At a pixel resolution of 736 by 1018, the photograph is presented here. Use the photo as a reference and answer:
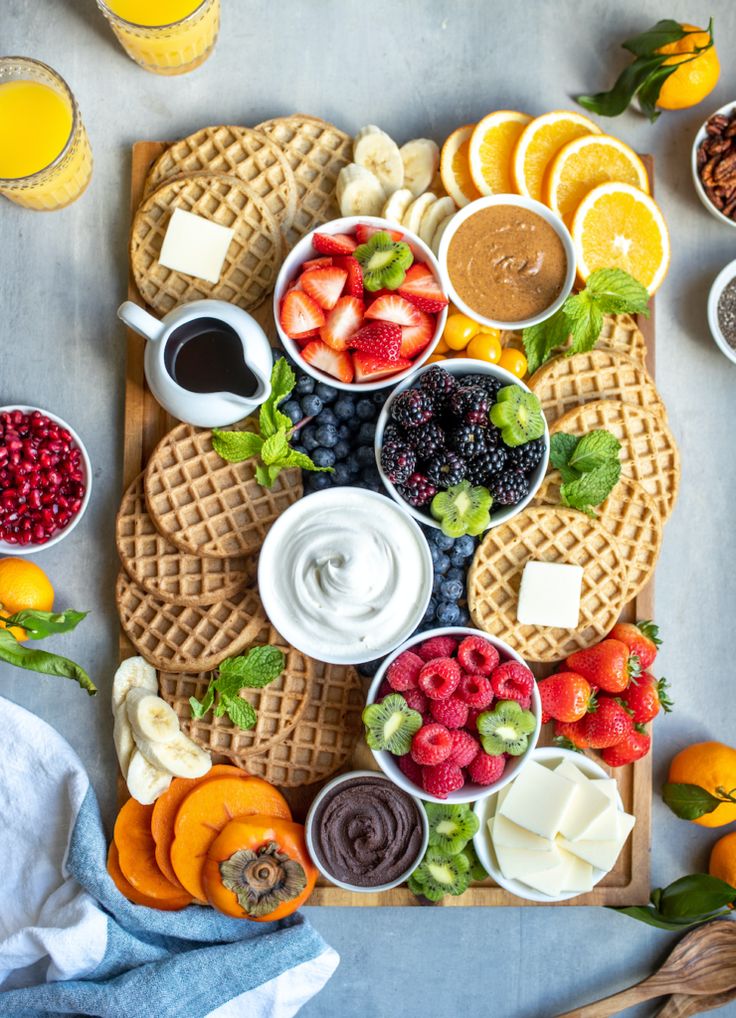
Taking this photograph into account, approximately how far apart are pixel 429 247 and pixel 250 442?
80cm

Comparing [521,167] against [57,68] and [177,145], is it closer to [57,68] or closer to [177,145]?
[177,145]

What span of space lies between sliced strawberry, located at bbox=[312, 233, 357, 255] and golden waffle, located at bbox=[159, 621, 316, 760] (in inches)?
43.1

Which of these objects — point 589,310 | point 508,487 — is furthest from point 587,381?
point 508,487

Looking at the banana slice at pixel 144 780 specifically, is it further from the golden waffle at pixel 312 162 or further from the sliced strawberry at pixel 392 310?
the golden waffle at pixel 312 162

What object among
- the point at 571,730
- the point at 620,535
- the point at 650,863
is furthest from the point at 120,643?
the point at 650,863

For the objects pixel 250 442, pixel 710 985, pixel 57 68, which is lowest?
pixel 710 985

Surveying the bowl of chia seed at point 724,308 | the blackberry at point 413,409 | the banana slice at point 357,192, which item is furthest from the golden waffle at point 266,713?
the bowl of chia seed at point 724,308

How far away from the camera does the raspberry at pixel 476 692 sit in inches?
96.7

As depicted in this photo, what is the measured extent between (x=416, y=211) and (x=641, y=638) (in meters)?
1.45

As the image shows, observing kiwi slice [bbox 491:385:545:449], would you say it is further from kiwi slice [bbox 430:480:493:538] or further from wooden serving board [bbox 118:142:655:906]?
wooden serving board [bbox 118:142:655:906]

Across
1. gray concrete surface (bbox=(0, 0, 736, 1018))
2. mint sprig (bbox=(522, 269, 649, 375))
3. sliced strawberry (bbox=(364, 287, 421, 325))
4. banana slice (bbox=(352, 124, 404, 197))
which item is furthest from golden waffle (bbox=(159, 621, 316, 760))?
banana slice (bbox=(352, 124, 404, 197))

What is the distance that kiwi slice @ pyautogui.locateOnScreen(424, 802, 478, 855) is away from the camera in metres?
2.59

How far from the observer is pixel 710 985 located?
2842 millimetres

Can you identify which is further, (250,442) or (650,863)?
(650,863)
